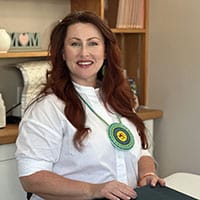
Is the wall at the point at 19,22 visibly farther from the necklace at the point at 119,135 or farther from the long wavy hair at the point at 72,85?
the necklace at the point at 119,135

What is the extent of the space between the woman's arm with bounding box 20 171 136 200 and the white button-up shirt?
34 millimetres

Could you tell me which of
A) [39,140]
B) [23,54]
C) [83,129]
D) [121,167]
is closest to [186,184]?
[121,167]

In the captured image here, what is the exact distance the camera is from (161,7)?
2988 millimetres

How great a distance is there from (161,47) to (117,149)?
1.44 meters

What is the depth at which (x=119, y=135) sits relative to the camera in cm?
174

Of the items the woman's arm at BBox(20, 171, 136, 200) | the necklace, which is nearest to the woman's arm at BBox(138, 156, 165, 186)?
the necklace

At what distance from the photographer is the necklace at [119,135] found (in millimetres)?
1711

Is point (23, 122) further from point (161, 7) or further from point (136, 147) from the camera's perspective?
point (161, 7)

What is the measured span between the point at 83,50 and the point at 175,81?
4.37 feet

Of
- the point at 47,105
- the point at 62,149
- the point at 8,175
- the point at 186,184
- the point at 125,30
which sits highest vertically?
the point at 125,30

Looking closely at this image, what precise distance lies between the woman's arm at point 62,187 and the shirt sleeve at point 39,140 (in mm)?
32

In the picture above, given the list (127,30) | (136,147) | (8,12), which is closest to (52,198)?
(136,147)

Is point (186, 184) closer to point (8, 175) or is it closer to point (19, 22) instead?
point (8, 175)

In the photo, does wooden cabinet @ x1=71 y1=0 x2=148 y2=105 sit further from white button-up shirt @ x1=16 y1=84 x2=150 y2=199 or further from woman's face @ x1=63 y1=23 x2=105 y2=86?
white button-up shirt @ x1=16 y1=84 x2=150 y2=199
